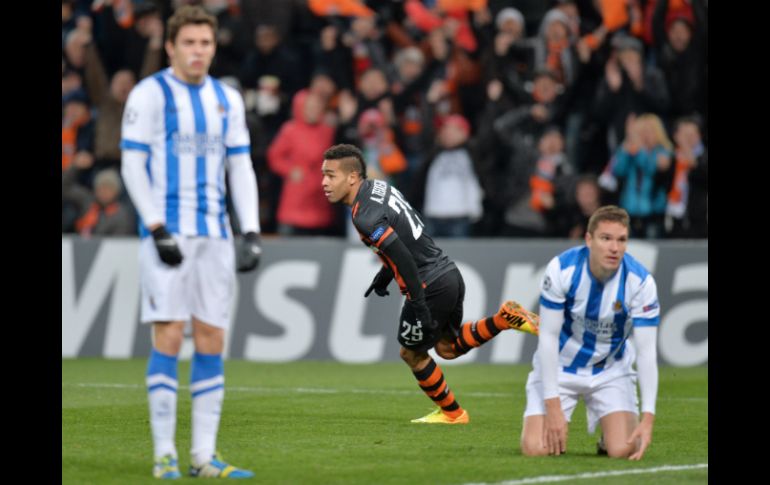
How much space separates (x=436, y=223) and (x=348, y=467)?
29.7ft

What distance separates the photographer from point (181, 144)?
7512 millimetres

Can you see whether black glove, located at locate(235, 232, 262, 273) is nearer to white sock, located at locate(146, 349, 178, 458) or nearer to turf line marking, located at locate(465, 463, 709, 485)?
white sock, located at locate(146, 349, 178, 458)

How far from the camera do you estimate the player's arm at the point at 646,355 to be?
8.08 metres

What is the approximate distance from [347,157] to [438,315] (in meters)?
1.43

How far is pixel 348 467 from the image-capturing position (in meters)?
8.07

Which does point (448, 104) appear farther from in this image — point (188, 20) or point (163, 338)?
point (163, 338)

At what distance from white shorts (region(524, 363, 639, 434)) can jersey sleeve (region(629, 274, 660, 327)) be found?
0.63 metres

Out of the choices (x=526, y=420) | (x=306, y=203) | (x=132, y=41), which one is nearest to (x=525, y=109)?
(x=306, y=203)

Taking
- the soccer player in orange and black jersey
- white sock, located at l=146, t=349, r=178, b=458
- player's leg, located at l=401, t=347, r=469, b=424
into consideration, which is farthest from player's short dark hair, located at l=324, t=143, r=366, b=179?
white sock, located at l=146, t=349, r=178, b=458

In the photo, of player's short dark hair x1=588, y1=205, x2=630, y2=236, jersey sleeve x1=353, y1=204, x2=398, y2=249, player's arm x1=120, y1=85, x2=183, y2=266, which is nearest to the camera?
player's arm x1=120, y1=85, x2=183, y2=266

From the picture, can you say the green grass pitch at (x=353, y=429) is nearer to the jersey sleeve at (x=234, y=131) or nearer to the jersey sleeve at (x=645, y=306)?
the jersey sleeve at (x=645, y=306)

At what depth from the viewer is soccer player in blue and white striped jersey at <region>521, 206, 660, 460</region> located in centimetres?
831

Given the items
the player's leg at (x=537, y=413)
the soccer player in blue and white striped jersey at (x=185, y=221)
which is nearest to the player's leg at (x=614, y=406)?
the player's leg at (x=537, y=413)

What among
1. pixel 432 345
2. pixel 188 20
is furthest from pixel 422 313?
pixel 188 20
